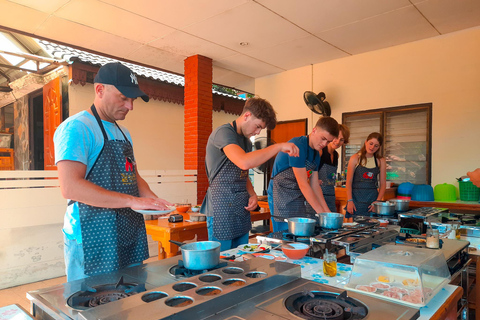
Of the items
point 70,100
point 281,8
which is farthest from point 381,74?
point 70,100

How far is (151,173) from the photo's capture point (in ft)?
16.5

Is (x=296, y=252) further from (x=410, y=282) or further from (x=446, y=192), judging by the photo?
(x=446, y=192)

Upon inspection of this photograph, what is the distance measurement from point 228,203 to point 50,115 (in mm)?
5436

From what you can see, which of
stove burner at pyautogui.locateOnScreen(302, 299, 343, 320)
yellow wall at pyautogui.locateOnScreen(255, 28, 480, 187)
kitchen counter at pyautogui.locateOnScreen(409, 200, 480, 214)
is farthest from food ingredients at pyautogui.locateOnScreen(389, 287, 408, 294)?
yellow wall at pyautogui.locateOnScreen(255, 28, 480, 187)

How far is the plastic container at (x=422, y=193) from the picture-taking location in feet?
14.4

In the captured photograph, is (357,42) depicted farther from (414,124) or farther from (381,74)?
(414,124)

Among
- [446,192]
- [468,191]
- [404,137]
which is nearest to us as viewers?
[468,191]

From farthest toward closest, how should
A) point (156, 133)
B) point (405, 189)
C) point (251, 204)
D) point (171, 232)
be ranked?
point (156, 133)
point (405, 189)
point (171, 232)
point (251, 204)

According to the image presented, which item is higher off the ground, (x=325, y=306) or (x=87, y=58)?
(x=87, y=58)

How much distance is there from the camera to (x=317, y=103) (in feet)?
18.3

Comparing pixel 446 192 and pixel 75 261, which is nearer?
pixel 75 261

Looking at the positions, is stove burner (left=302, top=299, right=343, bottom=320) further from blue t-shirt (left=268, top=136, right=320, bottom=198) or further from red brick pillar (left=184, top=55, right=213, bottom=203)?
red brick pillar (left=184, top=55, right=213, bottom=203)

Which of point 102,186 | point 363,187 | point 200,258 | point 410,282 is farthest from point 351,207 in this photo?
point 102,186

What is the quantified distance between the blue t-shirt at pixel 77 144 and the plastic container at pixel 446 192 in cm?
459
